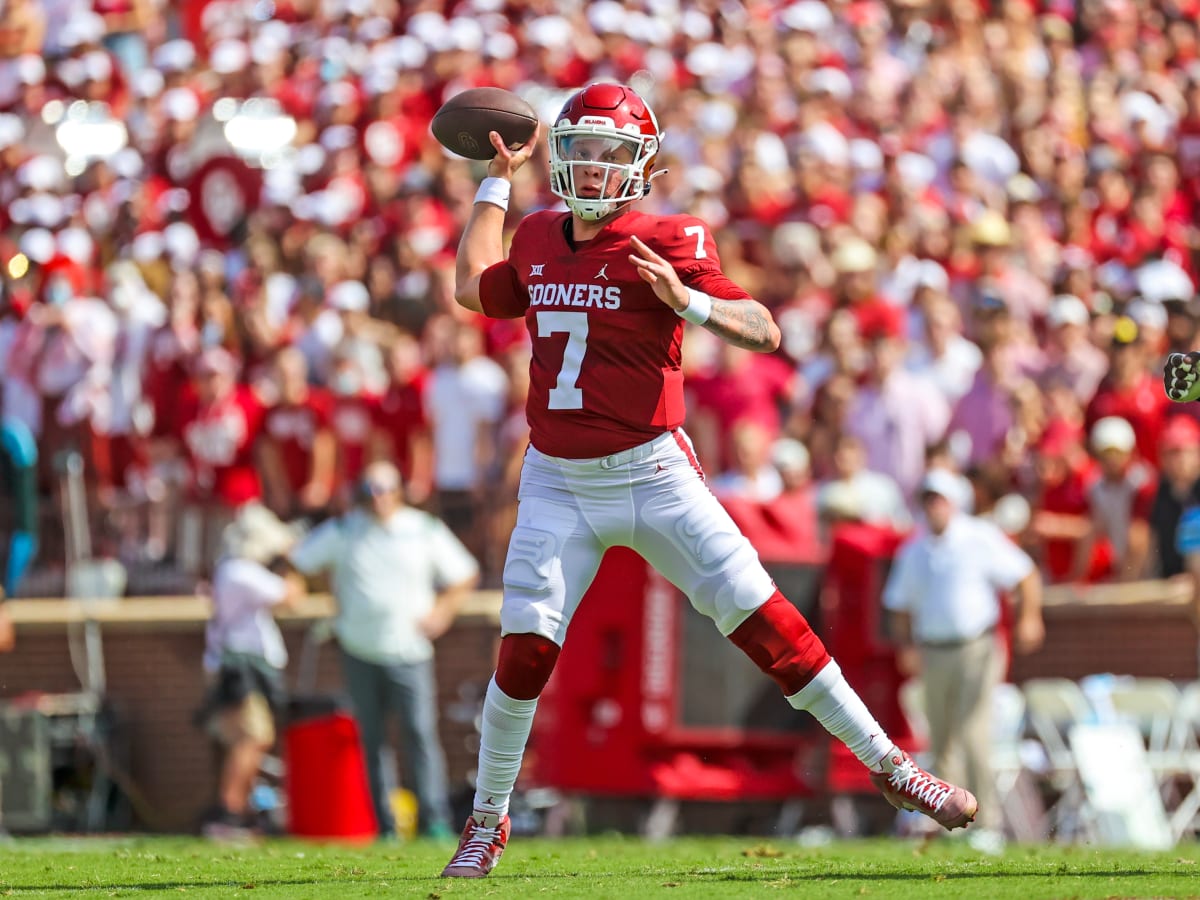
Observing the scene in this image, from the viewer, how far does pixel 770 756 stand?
487 inches

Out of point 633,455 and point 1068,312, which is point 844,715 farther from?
point 1068,312

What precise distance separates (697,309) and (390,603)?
6103 millimetres

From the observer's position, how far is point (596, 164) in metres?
6.91

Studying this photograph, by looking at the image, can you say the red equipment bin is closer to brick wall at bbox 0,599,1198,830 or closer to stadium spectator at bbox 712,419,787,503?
brick wall at bbox 0,599,1198,830

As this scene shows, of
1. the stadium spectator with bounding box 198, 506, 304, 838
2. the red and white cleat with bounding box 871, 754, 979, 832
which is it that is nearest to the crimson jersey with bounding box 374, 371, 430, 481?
the stadium spectator with bounding box 198, 506, 304, 838

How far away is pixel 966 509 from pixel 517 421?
2.68m

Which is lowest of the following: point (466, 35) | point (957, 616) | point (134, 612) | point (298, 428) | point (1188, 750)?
point (1188, 750)

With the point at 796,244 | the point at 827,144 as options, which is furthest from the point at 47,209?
the point at 796,244

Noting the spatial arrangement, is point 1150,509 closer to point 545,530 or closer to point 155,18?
point 545,530

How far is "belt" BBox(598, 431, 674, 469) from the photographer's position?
6.90 metres

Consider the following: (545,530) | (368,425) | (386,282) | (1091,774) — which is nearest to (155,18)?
(386,282)

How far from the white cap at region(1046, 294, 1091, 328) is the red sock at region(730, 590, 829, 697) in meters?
6.35

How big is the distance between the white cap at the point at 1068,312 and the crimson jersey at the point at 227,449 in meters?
4.99

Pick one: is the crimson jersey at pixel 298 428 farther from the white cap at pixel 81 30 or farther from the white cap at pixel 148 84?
the white cap at pixel 81 30
